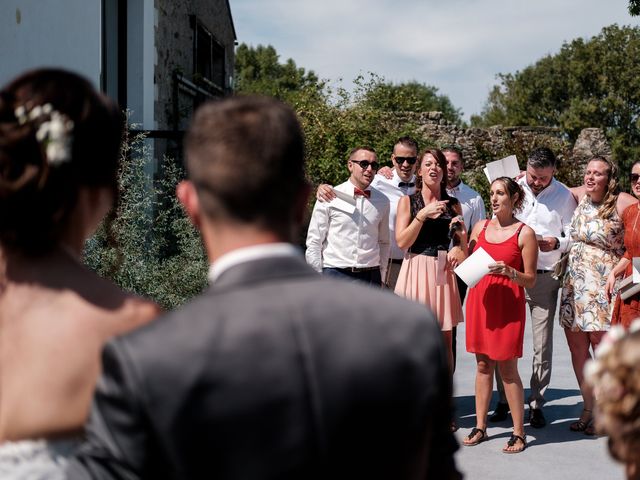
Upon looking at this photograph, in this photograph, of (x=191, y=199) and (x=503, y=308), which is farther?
(x=503, y=308)

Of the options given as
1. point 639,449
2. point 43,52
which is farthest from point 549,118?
point 639,449

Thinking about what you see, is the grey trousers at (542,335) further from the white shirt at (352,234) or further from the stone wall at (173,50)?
the stone wall at (173,50)

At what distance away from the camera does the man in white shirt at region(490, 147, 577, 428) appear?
22.0 ft

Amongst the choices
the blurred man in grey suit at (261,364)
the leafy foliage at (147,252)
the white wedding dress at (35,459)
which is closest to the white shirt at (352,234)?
the leafy foliage at (147,252)

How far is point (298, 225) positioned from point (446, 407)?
0.44 meters

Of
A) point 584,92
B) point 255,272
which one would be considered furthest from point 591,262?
point 584,92

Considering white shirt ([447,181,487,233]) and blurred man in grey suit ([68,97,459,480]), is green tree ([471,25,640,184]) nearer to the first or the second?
white shirt ([447,181,487,233])

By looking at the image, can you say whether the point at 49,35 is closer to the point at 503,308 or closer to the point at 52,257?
the point at 503,308

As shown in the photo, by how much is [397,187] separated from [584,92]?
152ft

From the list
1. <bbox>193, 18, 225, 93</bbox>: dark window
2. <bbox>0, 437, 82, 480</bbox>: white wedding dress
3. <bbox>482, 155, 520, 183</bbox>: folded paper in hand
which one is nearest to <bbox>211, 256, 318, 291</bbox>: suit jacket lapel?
<bbox>0, 437, 82, 480</bbox>: white wedding dress

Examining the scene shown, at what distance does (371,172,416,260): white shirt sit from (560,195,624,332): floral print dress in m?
1.38

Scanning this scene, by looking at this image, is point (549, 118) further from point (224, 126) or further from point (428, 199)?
point (224, 126)

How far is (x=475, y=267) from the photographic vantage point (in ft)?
19.3

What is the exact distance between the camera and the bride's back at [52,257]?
1778 mm
